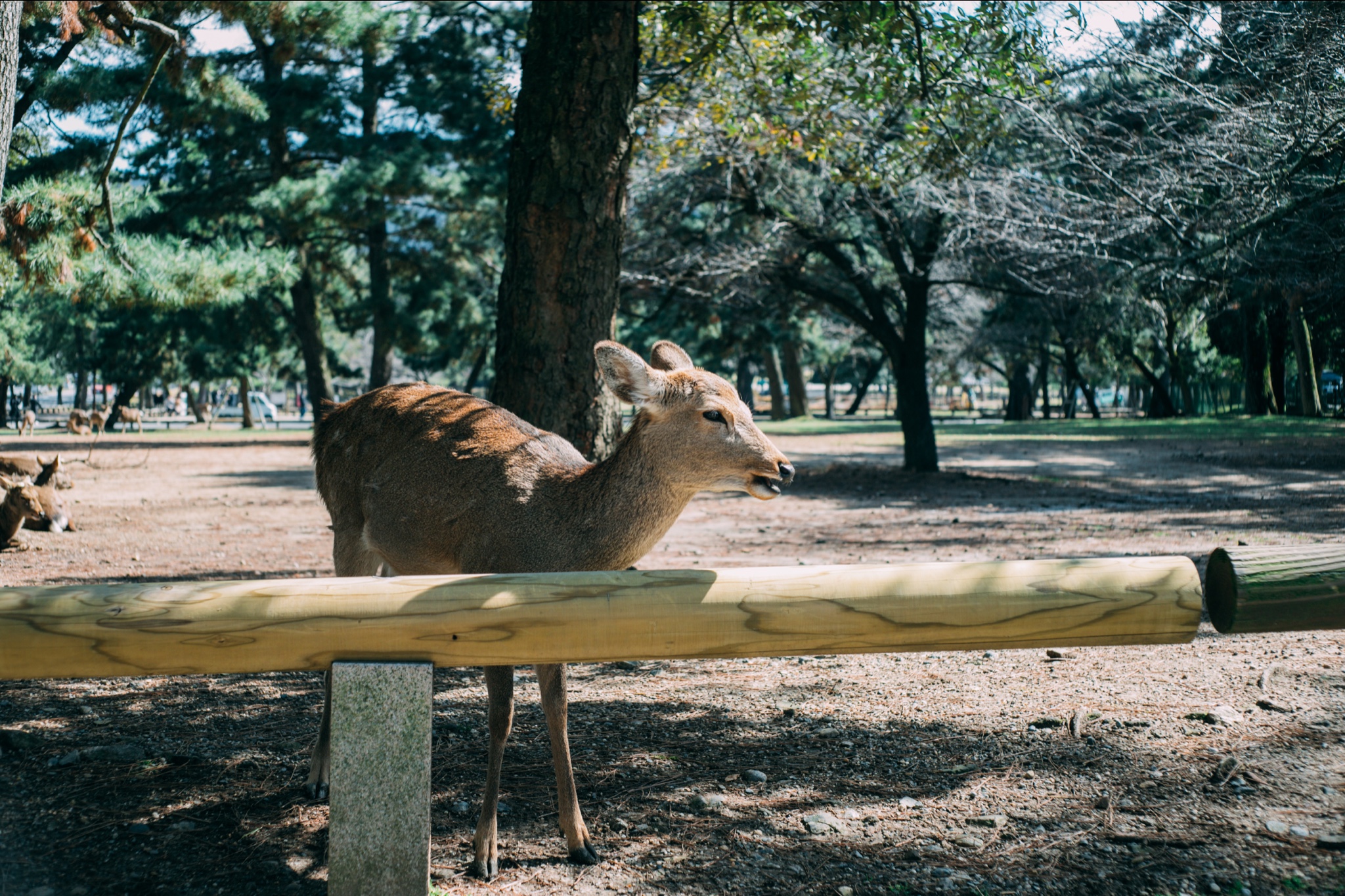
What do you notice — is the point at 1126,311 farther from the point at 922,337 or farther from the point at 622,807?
A: the point at 622,807

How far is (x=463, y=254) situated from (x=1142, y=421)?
85.3 ft

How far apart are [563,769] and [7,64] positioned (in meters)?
4.08

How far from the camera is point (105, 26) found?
24.0 ft

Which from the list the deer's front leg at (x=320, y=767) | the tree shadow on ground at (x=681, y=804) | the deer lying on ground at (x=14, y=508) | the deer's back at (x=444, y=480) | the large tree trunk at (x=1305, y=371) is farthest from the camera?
the large tree trunk at (x=1305, y=371)

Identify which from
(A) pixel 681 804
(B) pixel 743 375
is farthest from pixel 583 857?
(B) pixel 743 375

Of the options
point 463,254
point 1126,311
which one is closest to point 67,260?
point 1126,311

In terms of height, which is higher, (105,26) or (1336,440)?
(105,26)

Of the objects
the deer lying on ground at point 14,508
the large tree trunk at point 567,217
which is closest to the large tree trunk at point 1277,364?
the large tree trunk at point 567,217

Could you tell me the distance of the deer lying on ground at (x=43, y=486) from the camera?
36.6 feet

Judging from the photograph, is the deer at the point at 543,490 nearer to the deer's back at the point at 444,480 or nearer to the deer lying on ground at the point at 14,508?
the deer's back at the point at 444,480

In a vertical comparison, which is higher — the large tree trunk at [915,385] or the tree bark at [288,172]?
the tree bark at [288,172]

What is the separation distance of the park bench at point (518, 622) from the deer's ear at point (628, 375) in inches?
37.5

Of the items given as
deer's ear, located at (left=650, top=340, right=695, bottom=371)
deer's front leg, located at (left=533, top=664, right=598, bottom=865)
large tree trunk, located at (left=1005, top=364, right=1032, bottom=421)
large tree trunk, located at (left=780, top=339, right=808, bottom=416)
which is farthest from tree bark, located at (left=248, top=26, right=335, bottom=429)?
large tree trunk, located at (left=1005, top=364, right=1032, bottom=421)

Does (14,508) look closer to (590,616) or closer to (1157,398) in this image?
(590,616)
